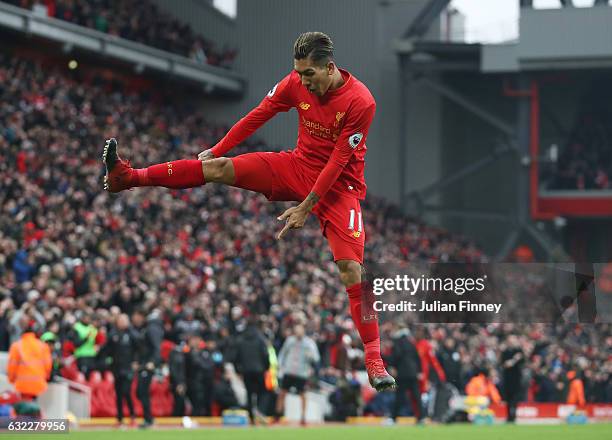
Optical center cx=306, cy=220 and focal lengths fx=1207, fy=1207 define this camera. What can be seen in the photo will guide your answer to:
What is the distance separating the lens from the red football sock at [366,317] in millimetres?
9608

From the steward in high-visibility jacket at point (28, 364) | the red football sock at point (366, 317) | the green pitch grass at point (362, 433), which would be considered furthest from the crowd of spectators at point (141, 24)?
the red football sock at point (366, 317)

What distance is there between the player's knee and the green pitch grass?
22.1ft

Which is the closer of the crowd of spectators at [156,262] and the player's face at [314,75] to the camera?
the player's face at [314,75]

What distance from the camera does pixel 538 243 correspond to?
4112 cm

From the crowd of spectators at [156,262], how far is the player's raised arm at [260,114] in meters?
8.95

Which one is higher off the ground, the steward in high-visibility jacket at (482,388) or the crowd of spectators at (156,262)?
the crowd of spectators at (156,262)

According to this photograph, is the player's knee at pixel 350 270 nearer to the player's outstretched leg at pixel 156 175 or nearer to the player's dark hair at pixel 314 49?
the player's outstretched leg at pixel 156 175

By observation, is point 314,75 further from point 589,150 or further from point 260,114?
point 589,150

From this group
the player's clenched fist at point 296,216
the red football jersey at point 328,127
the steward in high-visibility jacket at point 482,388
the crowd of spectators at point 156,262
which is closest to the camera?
the player's clenched fist at point 296,216

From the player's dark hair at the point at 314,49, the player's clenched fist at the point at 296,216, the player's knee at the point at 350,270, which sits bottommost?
the player's knee at the point at 350,270

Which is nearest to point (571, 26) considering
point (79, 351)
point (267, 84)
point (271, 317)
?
point (267, 84)

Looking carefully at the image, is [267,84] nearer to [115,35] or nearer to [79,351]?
[115,35]

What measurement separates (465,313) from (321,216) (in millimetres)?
2505

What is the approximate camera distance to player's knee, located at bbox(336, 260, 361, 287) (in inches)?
372
